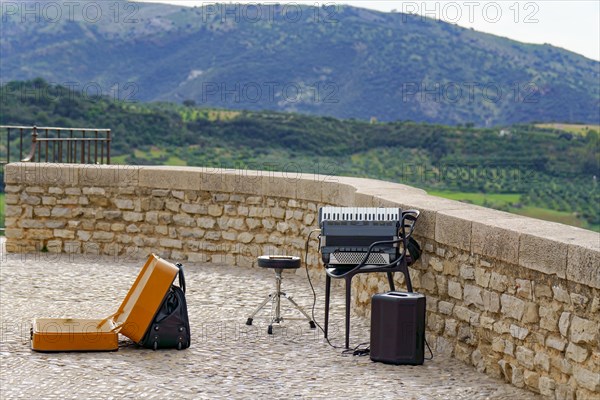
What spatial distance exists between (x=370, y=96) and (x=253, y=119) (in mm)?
33893

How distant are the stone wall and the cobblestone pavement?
356mm

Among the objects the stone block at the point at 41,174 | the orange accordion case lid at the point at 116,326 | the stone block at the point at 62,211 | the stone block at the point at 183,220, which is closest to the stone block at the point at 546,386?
the orange accordion case lid at the point at 116,326

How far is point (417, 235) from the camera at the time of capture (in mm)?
7277

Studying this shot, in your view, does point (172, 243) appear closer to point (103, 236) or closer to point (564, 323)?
point (103, 236)

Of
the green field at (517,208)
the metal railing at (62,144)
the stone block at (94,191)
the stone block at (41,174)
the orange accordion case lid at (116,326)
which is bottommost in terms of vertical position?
the green field at (517,208)

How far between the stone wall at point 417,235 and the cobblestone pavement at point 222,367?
36cm

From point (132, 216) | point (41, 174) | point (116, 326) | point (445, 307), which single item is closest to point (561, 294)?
point (445, 307)

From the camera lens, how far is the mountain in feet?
→ 236

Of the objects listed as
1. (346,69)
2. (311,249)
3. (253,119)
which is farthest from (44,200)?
(346,69)

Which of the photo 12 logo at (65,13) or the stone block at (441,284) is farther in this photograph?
the photo 12 logo at (65,13)

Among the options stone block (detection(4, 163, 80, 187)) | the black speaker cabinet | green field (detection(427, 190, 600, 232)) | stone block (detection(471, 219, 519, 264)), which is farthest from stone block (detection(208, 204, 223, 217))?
green field (detection(427, 190, 600, 232))

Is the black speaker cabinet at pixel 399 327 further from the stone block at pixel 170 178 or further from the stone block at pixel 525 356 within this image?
the stone block at pixel 170 178

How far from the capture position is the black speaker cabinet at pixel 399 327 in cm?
655

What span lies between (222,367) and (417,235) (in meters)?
1.85
